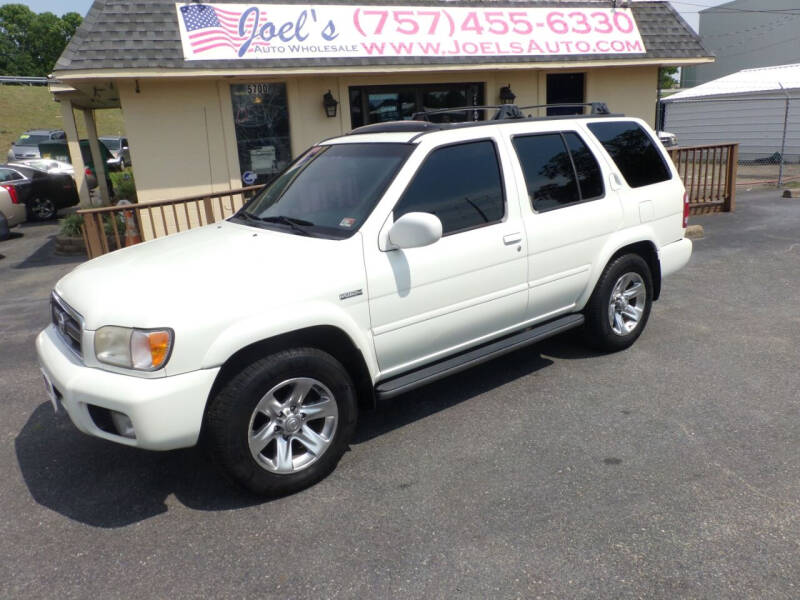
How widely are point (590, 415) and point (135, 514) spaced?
2.88 meters

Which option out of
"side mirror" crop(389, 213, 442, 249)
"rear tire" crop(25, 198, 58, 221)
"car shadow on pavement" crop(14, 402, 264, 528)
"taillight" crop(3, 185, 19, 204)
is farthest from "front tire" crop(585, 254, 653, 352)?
"rear tire" crop(25, 198, 58, 221)

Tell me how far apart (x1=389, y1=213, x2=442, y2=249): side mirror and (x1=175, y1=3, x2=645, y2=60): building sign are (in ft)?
22.8

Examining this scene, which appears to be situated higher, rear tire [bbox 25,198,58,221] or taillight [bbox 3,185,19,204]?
taillight [bbox 3,185,19,204]

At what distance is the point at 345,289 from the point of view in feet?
11.8

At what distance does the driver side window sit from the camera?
4.01 metres

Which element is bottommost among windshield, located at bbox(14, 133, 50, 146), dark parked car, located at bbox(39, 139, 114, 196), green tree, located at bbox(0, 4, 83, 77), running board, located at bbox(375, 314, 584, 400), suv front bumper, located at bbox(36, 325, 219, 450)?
running board, located at bbox(375, 314, 584, 400)

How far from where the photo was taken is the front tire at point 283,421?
3248mm

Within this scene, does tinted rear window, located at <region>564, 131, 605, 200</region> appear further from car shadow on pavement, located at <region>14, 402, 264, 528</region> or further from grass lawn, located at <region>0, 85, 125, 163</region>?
grass lawn, located at <region>0, 85, 125, 163</region>

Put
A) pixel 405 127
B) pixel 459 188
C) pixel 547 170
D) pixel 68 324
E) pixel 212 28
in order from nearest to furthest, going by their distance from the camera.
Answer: pixel 68 324
pixel 459 188
pixel 405 127
pixel 547 170
pixel 212 28

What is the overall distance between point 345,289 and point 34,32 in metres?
118

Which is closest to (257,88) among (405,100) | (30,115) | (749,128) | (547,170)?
(405,100)

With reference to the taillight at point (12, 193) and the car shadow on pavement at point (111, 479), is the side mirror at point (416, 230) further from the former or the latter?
the taillight at point (12, 193)

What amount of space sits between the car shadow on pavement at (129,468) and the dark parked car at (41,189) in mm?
12885

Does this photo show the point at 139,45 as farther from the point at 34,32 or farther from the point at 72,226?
the point at 34,32
